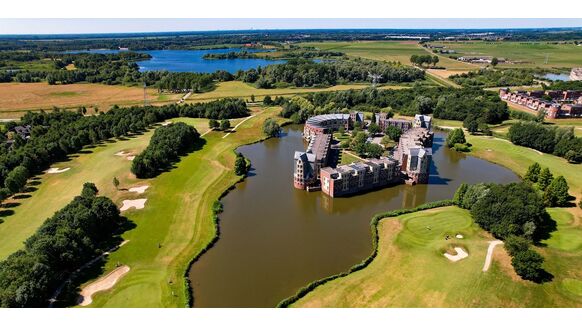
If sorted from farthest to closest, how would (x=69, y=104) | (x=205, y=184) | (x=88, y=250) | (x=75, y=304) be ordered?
(x=69, y=104)
(x=205, y=184)
(x=88, y=250)
(x=75, y=304)

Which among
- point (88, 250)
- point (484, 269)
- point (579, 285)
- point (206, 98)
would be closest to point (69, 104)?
point (206, 98)

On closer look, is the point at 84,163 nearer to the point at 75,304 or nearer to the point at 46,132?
the point at 46,132

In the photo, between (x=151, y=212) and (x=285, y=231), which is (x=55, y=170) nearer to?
(x=151, y=212)

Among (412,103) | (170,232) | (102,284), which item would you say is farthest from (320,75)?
(102,284)

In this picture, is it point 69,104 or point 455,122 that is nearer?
point 455,122

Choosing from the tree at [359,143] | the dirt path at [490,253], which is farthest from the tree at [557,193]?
the tree at [359,143]

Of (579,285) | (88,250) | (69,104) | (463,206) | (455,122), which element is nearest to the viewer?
(579,285)
